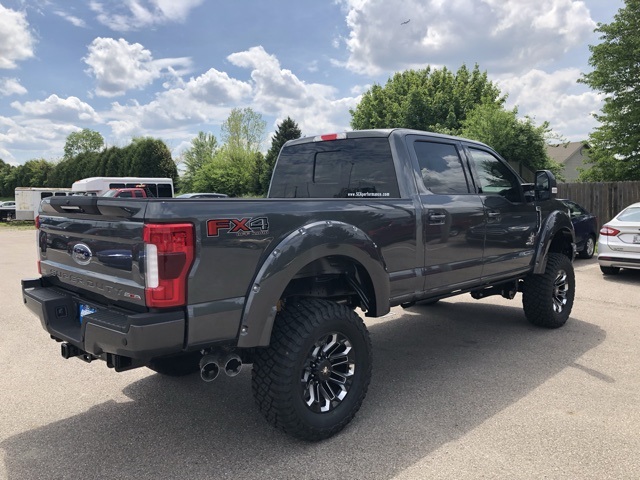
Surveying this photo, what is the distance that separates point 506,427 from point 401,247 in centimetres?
145

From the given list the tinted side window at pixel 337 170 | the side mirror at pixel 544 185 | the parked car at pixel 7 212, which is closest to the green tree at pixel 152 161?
the parked car at pixel 7 212

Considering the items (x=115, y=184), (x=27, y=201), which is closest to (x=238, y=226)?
(x=115, y=184)

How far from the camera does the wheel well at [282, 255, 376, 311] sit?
350 cm

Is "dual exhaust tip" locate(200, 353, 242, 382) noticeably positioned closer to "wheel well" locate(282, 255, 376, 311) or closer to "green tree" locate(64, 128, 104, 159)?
"wheel well" locate(282, 255, 376, 311)

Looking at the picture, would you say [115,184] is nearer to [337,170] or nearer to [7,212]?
[7,212]

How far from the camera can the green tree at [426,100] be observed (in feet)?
105

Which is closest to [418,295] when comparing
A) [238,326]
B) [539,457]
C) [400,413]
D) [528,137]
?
[400,413]

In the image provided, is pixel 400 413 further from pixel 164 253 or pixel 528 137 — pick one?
pixel 528 137

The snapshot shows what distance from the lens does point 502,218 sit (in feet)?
16.8

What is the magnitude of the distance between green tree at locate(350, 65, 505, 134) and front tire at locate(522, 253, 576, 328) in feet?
74.2

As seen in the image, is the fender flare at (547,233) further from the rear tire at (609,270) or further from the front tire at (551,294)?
the rear tire at (609,270)

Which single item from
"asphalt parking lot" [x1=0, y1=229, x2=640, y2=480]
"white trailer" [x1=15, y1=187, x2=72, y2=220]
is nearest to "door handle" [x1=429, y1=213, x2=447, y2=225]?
"asphalt parking lot" [x1=0, y1=229, x2=640, y2=480]

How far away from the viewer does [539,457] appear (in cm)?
309

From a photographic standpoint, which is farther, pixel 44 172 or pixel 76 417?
pixel 44 172
